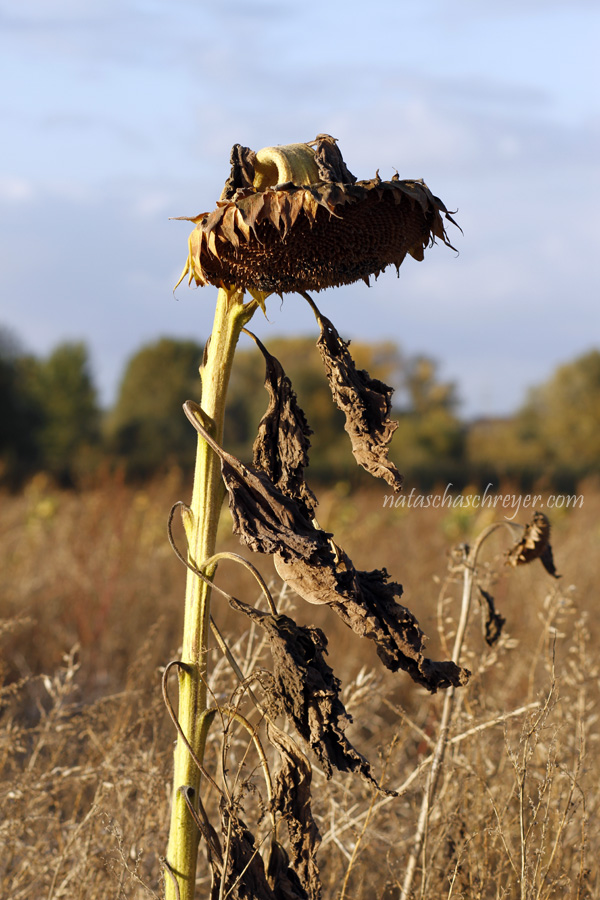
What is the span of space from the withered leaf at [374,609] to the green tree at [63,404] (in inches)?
537

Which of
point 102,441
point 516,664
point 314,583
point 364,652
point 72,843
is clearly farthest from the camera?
point 102,441

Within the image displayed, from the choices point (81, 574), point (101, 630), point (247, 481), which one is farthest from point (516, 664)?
point (247, 481)

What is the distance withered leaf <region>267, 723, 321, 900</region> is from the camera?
3.86 ft

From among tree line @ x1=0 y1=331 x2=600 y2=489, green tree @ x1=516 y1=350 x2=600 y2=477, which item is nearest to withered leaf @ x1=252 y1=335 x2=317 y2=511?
Answer: tree line @ x1=0 y1=331 x2=600 y2=489

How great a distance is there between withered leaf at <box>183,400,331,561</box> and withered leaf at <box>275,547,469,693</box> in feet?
0.09

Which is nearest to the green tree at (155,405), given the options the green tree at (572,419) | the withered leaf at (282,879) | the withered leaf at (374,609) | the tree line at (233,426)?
the tree line at (233,426)

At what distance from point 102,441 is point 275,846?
51.0 ft

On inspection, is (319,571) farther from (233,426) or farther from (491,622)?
(233,426)

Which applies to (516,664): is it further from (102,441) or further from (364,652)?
(102,441)

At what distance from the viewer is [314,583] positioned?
42.8 inches

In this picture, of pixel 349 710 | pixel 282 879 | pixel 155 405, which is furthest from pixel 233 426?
pixel 282 879

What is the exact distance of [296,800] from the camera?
1.19 meters

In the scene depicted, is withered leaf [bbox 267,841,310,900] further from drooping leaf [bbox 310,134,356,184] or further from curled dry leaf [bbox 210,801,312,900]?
drooping leaf [bbox 310,134,356,184]

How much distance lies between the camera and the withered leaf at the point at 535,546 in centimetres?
180
